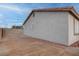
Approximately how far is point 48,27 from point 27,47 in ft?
1.34

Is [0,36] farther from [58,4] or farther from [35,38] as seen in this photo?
[58,4]

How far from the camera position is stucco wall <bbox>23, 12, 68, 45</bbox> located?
2.27 meters

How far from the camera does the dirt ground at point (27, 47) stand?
2.31 meters

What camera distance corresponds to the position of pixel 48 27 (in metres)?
2.31

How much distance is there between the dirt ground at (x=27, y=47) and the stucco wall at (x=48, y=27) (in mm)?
76

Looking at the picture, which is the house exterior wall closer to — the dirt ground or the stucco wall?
the stucco wall

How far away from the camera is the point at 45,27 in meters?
2.32

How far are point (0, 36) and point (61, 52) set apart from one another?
0.89m

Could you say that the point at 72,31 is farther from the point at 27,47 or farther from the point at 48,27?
the point at 27,47

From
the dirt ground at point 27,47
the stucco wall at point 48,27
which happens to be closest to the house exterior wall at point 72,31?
the stucco wall at point 48,27

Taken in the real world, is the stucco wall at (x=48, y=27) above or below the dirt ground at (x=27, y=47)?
above

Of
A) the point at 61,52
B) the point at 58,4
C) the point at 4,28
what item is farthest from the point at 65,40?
the point at 4,28

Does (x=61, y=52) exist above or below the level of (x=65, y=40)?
below

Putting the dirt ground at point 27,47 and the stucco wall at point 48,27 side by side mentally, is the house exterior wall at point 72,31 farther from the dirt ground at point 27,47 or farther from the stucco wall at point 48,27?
the dirt ground at point 27,47
